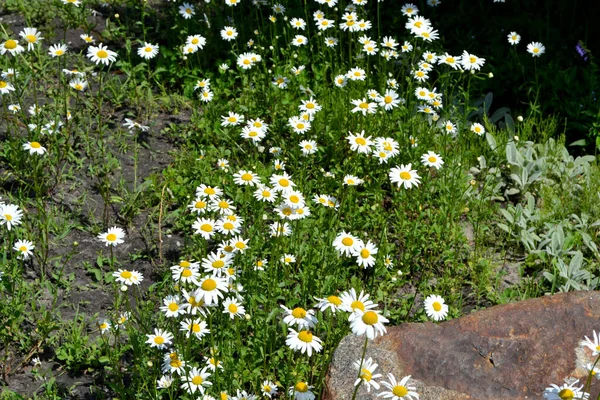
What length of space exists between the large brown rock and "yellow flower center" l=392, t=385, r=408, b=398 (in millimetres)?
507

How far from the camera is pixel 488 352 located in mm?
3498

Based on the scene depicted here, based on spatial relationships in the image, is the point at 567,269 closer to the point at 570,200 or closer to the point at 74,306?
the point at 570,200

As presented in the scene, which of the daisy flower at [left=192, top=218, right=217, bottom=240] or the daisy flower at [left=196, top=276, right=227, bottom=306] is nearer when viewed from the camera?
the daisy flower at [left=196, top=276, right=227, bottom=306]

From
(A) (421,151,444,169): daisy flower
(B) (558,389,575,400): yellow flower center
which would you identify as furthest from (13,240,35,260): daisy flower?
(B) (558,389,575,400): yellow flower center

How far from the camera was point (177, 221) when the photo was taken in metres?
4.73

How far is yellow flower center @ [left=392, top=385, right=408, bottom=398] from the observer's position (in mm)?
2768

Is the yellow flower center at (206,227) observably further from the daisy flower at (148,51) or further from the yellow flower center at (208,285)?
the daisy flower at (148,51)

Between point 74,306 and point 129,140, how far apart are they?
5.31 feet

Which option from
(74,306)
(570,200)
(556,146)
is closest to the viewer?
(74,306)

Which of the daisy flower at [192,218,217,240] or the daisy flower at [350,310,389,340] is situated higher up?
the daisy flower at [192,218,217,240]

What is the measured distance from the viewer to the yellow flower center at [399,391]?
2.77 metres

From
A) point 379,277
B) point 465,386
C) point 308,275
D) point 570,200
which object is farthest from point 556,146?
point 465,386

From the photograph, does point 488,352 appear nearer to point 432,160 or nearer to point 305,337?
point 305,337

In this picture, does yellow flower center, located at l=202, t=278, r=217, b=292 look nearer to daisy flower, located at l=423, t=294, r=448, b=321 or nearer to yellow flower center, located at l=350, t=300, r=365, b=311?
yellow flower center, located at l=350, t=300, r=365, b=311
